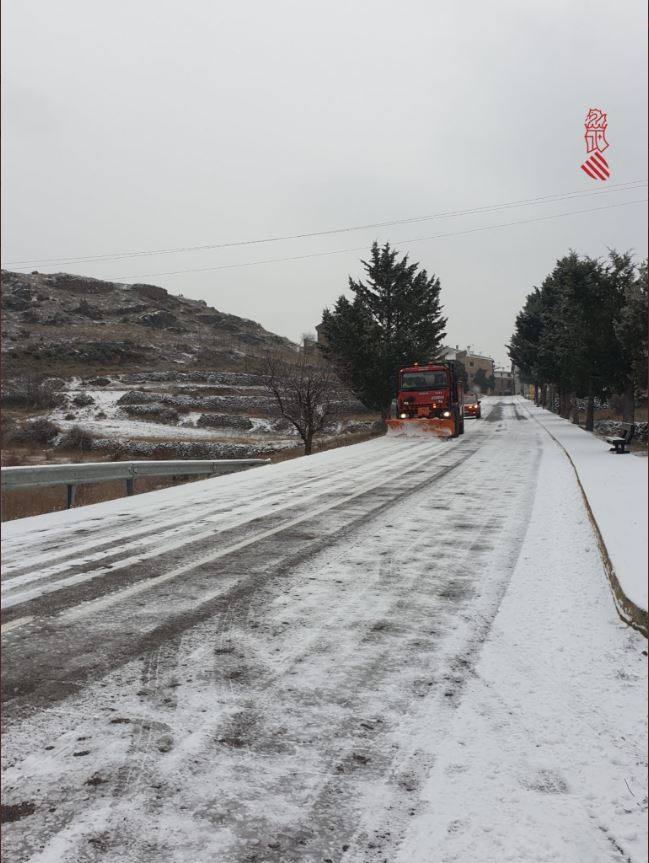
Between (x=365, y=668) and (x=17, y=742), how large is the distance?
5.77 ft

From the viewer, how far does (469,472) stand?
13.0 meters

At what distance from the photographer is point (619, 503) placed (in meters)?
2.75

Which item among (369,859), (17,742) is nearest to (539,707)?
(369,859)

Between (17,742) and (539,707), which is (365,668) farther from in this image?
(17,742)

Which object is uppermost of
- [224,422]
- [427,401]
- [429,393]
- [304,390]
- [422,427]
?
[304,390]

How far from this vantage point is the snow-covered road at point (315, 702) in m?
2.09

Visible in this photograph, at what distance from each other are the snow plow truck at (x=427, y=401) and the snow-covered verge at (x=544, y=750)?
58.0ft

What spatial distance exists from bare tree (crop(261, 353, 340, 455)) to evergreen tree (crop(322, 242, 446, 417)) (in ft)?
3.80

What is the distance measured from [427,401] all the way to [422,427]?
3.27 ft

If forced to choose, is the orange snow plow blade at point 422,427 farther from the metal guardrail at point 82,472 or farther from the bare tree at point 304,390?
the metal guardrail at point 82,472

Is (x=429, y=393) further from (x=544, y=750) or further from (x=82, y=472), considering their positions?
(x=544, y=750)

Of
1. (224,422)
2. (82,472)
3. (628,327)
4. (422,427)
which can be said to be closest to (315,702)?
(82,472)

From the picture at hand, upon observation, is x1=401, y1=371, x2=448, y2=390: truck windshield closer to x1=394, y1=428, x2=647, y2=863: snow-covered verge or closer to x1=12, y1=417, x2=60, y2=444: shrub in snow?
x1=394, y1=428, x2=647, y2=863: snow-covered verge

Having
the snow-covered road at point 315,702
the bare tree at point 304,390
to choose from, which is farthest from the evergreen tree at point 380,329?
the snow-covered road at point 315,702
